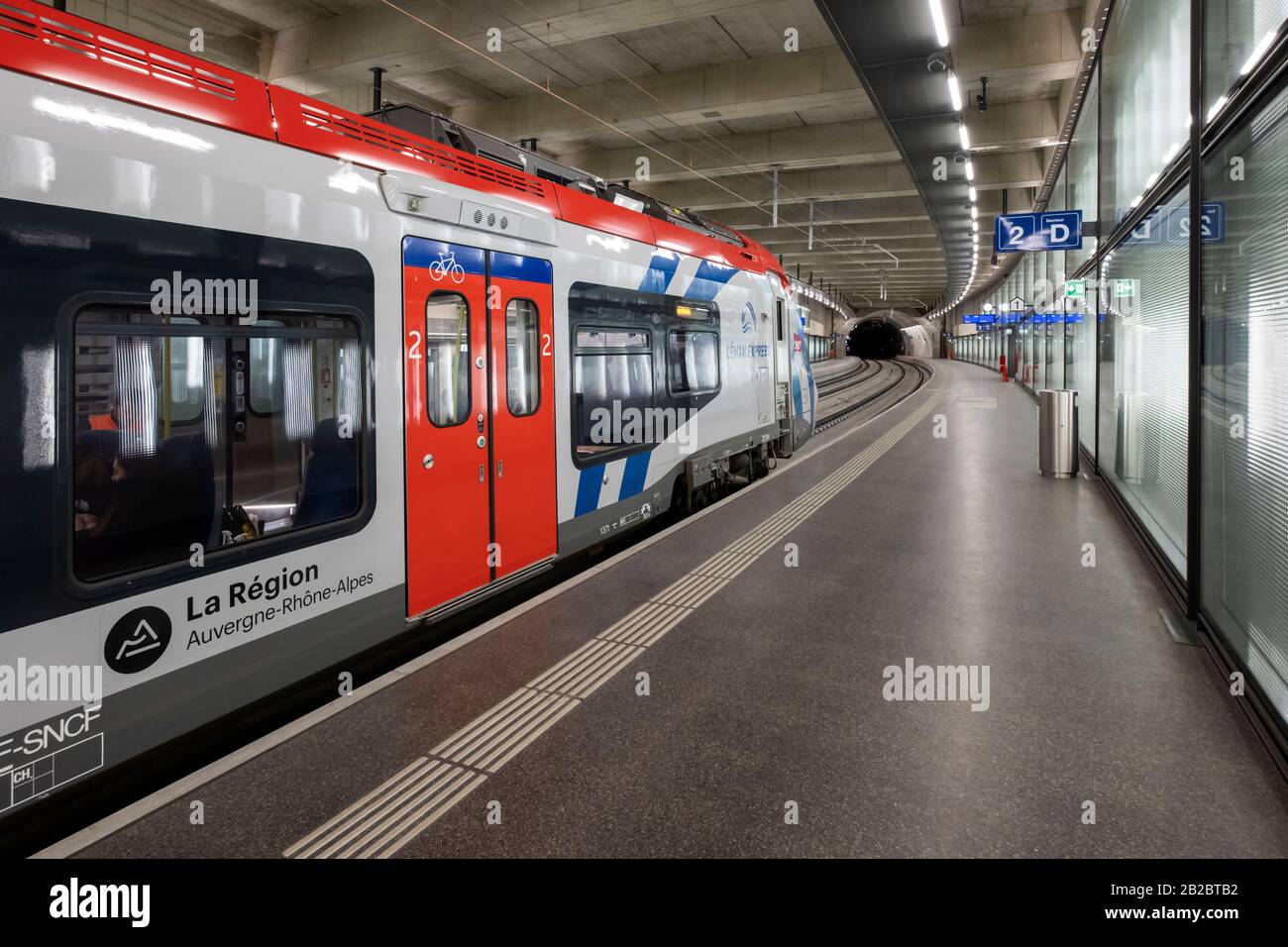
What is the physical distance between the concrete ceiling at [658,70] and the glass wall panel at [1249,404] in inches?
196

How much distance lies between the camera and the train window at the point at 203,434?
2824 mm

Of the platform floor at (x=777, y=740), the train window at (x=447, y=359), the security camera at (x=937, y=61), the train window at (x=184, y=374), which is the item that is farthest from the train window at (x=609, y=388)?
the security camera at (x=937, y=61)

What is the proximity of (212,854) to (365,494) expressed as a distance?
5.97 feet

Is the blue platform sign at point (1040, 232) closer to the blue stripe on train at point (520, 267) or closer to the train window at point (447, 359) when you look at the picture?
the blue stripe on train at point (520, 267)

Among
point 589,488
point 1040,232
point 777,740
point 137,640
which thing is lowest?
point 777,740

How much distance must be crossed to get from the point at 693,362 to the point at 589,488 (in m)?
2.37

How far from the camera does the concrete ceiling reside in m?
9.34

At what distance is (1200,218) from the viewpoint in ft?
14.2

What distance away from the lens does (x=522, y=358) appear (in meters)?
5.21

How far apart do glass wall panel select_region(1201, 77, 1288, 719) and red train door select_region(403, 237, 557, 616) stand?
3879 millimetres

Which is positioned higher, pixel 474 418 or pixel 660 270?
pixel 660 270

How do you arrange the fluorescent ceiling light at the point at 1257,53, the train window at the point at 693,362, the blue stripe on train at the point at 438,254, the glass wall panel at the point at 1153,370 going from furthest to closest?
the train window at the point at 693,362 → the glass wall panel at the point at 1153,370 → the blue stripe on train at the point at 438,254 → the fluorescent ceiling light at the point at 1257,53

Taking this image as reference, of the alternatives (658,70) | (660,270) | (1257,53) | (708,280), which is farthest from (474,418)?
(658,70)

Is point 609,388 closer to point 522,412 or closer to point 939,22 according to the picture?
point 522,412
